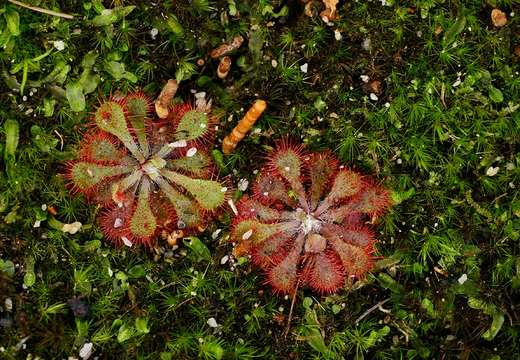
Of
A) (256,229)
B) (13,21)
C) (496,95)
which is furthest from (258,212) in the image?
(13,21)

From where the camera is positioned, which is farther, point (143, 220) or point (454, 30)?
point (454, 30)

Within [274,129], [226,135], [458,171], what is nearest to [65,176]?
[226,135]

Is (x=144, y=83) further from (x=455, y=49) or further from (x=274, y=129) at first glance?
(x=455, y=49)

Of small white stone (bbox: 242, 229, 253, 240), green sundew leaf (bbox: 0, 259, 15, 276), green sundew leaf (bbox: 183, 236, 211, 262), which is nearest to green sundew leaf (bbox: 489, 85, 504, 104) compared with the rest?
small white stone (bbox: 242, 229, 253, 240)

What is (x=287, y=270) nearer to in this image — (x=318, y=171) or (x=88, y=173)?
(x=318, y=171)

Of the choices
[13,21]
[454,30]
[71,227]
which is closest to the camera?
[13,21]

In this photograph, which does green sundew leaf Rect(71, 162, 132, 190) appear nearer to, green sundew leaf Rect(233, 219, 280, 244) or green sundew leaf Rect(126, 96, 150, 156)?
green sundew leaf Rect(126, 96, 150, 156)
